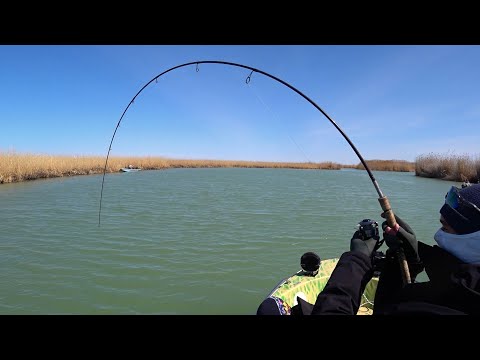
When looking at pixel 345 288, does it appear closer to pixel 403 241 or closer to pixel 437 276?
Answer: pixel 437 276

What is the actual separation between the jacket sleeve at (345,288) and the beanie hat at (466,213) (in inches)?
18.0

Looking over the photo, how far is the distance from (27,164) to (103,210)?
11720 millimetres

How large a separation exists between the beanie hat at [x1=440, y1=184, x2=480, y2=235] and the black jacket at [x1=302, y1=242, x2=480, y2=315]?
0.45 ft

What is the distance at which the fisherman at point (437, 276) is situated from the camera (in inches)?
49.9

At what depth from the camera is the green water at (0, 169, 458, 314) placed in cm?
519

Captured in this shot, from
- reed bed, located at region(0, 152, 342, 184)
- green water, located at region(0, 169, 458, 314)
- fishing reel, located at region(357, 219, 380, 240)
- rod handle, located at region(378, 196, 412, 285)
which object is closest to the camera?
rod handle, located at region(378, 196, 412, 285)

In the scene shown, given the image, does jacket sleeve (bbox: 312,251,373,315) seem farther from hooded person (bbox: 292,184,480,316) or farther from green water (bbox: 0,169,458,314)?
green water (bbox: 0,169,458,314)

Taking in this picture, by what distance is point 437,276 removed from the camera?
156cm

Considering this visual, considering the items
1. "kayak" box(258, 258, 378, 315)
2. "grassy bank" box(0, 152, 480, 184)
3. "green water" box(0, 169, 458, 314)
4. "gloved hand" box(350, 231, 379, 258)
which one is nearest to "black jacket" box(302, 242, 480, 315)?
"gloved hand" box(350, 231, 379, 258)

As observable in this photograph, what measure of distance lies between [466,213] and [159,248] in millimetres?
6872

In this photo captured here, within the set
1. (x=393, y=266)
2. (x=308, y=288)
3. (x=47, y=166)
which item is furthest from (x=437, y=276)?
(x=47, y=166)

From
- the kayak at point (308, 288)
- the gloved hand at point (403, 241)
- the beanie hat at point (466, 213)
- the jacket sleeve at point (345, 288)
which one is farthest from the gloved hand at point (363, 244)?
the kayak at point (308, 288)

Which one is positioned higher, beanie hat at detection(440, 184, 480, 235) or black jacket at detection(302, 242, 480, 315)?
beanie hat at detection(440, 184, 480, 235)
